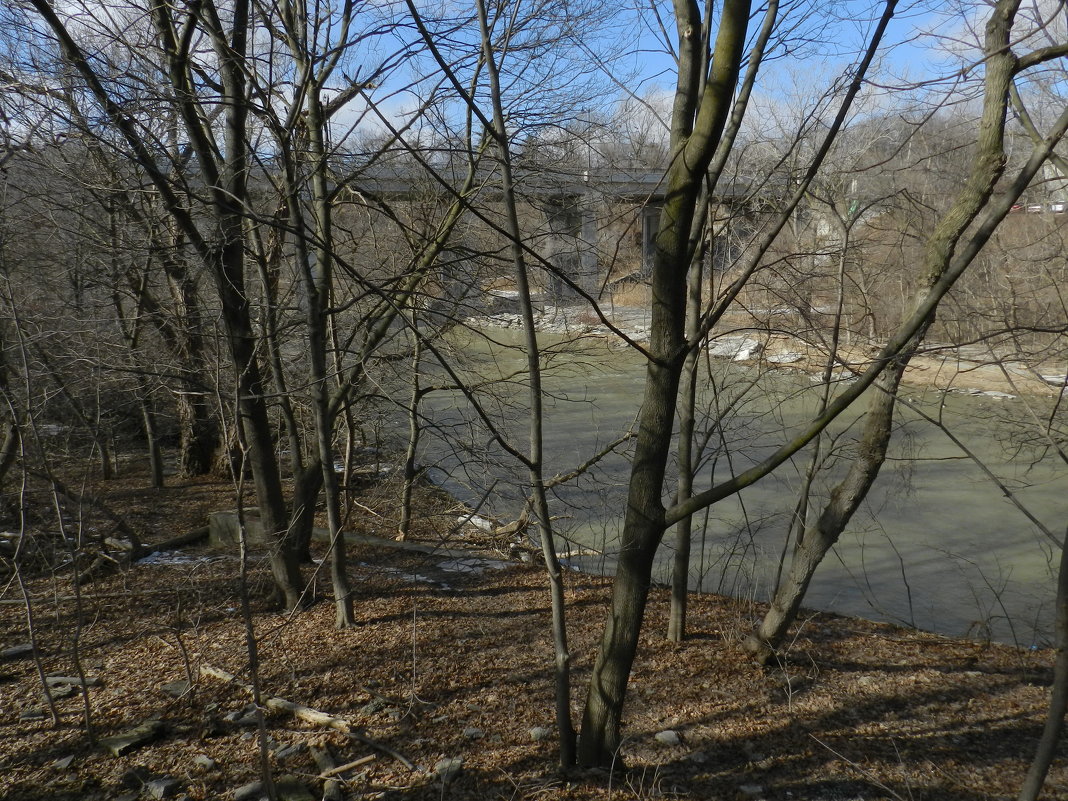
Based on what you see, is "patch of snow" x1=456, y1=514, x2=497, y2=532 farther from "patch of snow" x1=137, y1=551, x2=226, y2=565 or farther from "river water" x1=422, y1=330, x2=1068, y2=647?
"patch of snow" x1=137, y1=551, x2=226, y2=565

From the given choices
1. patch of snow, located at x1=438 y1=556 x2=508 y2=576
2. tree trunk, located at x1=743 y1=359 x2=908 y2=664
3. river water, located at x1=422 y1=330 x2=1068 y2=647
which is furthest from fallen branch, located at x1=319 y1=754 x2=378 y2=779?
patch of snow, located at x1=438 y1=556 x2=508 y2=576

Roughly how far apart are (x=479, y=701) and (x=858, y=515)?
724 cm

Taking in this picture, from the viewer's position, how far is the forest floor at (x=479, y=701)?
4090 millimetres

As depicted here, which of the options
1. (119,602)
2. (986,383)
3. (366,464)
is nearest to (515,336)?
(366,464)

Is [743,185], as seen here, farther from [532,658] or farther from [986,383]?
[986,383]

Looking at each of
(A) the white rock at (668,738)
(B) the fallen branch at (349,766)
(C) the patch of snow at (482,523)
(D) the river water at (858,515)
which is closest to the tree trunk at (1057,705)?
(A) the white rock at (668,738)

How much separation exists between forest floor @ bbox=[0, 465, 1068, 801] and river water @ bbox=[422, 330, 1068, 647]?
44.7 inches

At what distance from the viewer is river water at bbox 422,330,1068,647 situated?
7813 mm

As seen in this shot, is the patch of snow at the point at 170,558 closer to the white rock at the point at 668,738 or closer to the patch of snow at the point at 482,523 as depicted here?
the patch of snow at the point at 482,523

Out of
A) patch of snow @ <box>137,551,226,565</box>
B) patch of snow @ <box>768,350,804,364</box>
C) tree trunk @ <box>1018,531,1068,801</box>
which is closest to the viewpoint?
tree trunk @ <box>1018,531,1068,801</box>

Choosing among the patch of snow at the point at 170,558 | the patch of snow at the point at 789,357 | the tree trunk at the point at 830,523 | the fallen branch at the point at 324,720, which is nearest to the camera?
the fallen branch at the point at 324,720

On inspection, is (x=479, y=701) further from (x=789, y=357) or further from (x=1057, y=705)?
(x=789, y=357)

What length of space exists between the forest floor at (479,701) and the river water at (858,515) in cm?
113

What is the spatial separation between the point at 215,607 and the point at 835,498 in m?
4.61
